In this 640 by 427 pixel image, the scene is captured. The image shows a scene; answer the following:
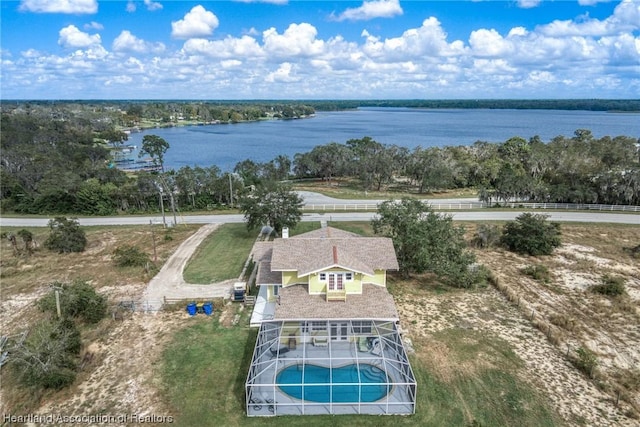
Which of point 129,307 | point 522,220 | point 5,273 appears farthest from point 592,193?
point 5,273

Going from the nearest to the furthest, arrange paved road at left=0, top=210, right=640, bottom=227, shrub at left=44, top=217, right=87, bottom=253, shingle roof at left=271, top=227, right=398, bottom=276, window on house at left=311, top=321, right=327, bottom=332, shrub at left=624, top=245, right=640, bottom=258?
window on house at left=311, top=321, right=327, bottom=332, shingle roof at left=271, top=227, right=398, bottom=276, shrub at left=624, top=245, right=640, bottom=258, shrub at left=44, top=217, right=87, bottom=253, paved road at left=0, top=210, right=640, bottom=227

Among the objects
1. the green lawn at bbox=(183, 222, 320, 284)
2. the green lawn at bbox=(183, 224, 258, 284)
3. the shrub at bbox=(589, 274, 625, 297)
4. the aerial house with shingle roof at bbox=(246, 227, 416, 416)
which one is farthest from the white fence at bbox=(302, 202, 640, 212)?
the aerial house with shingle roof at bbox=(246, 227, 416, 416)

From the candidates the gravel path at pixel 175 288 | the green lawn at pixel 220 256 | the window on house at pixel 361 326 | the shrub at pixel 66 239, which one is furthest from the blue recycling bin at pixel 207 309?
the shrub at pixel 66 239

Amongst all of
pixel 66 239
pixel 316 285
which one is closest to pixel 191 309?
pixel 316 285

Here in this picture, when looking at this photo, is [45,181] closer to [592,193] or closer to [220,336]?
[220,336]

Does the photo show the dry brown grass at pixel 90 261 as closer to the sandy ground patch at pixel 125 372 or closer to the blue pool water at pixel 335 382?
the sandy ground patch at pixel 125 372

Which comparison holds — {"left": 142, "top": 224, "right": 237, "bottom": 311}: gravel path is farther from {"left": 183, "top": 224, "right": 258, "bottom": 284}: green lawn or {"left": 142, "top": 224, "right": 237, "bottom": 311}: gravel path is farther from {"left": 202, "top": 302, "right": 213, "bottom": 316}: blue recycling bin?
{"left": 202, "top": 302, "right": 213, "bottom": 316}: blue recycling bin
